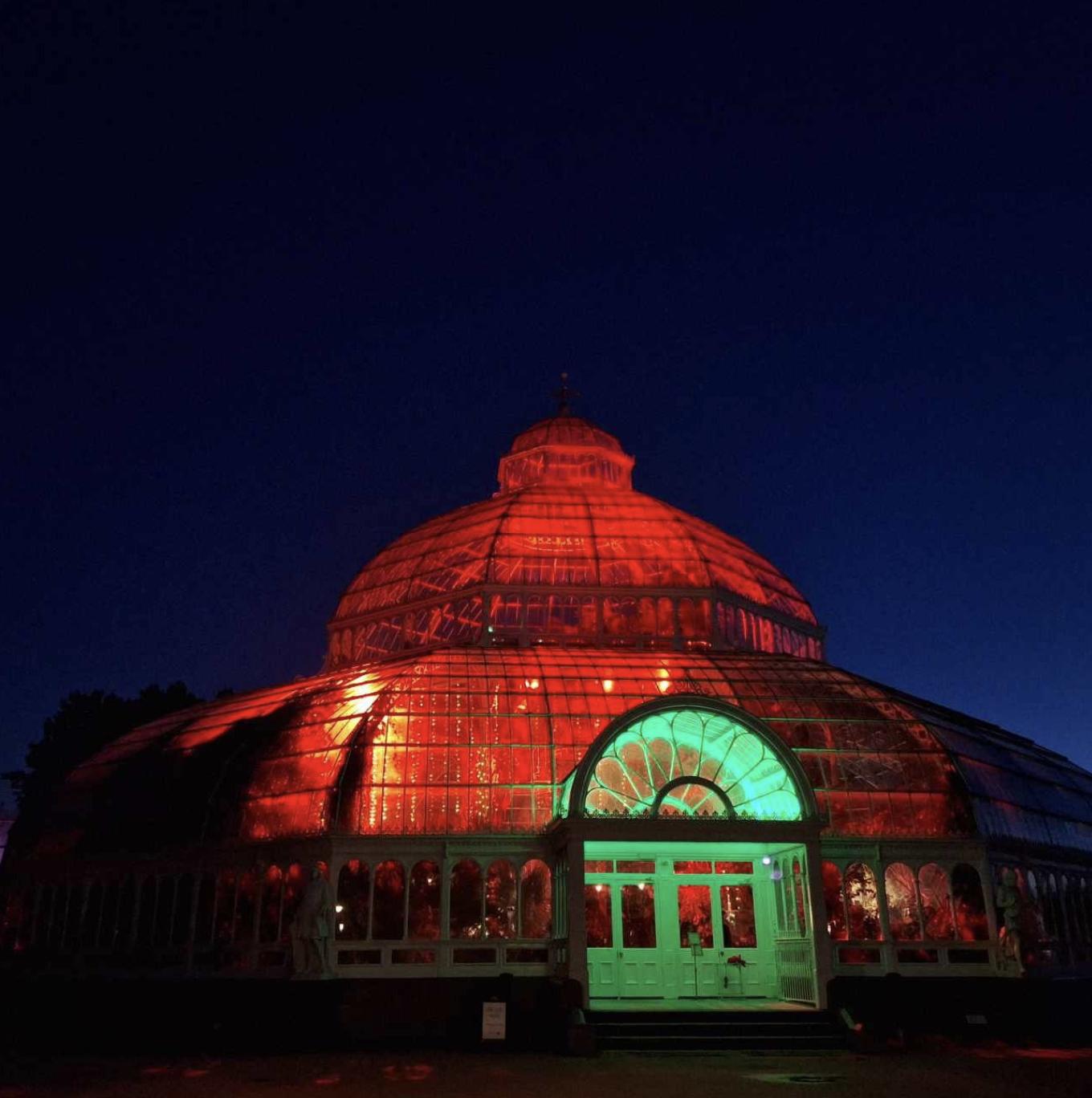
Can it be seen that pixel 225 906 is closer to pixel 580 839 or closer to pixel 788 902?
pixel 580 839

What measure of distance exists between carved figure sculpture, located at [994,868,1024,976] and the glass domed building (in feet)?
0.21

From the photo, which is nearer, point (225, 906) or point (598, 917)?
point (225, 906)

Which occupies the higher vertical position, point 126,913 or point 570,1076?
point 126,913

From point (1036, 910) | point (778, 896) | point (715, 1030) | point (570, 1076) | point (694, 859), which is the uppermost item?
point (694, 859)

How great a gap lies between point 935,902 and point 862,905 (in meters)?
1.73

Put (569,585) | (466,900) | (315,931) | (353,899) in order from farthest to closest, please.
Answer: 1. (569,585)
2. (466,900)
3. (353,899)
4. (315,931)

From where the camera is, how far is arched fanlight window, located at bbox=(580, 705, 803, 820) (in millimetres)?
24062

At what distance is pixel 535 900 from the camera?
24.2 metres

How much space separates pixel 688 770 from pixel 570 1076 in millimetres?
8074

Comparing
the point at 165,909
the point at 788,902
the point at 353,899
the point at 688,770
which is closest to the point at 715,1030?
the point at 788,902

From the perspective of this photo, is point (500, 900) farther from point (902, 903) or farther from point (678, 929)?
point (902, 903)

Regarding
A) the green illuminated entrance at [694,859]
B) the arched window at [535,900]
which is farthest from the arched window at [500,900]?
the green illuminated entrance at [694,859]

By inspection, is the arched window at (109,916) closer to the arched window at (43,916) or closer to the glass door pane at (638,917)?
the arched window at (43,916)

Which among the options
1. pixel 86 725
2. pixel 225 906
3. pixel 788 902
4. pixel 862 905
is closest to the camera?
pixel 862 905
